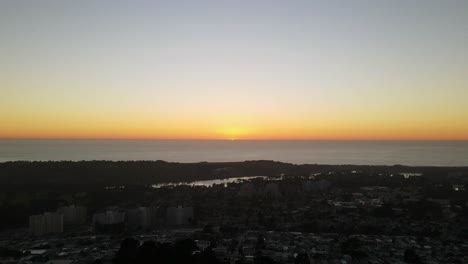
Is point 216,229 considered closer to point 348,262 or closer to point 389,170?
point 348,262

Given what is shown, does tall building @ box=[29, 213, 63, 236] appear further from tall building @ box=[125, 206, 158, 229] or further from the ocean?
the ocean

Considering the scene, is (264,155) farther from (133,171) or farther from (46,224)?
(46,224)

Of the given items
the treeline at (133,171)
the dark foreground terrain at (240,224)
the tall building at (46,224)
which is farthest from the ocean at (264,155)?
the tall building at (46,224)

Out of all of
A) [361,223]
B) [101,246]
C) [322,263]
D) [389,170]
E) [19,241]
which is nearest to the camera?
[322,263]

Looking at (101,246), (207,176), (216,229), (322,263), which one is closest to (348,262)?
(322,263)

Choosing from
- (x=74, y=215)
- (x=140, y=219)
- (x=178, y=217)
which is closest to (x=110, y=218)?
(x=140, y=219)
